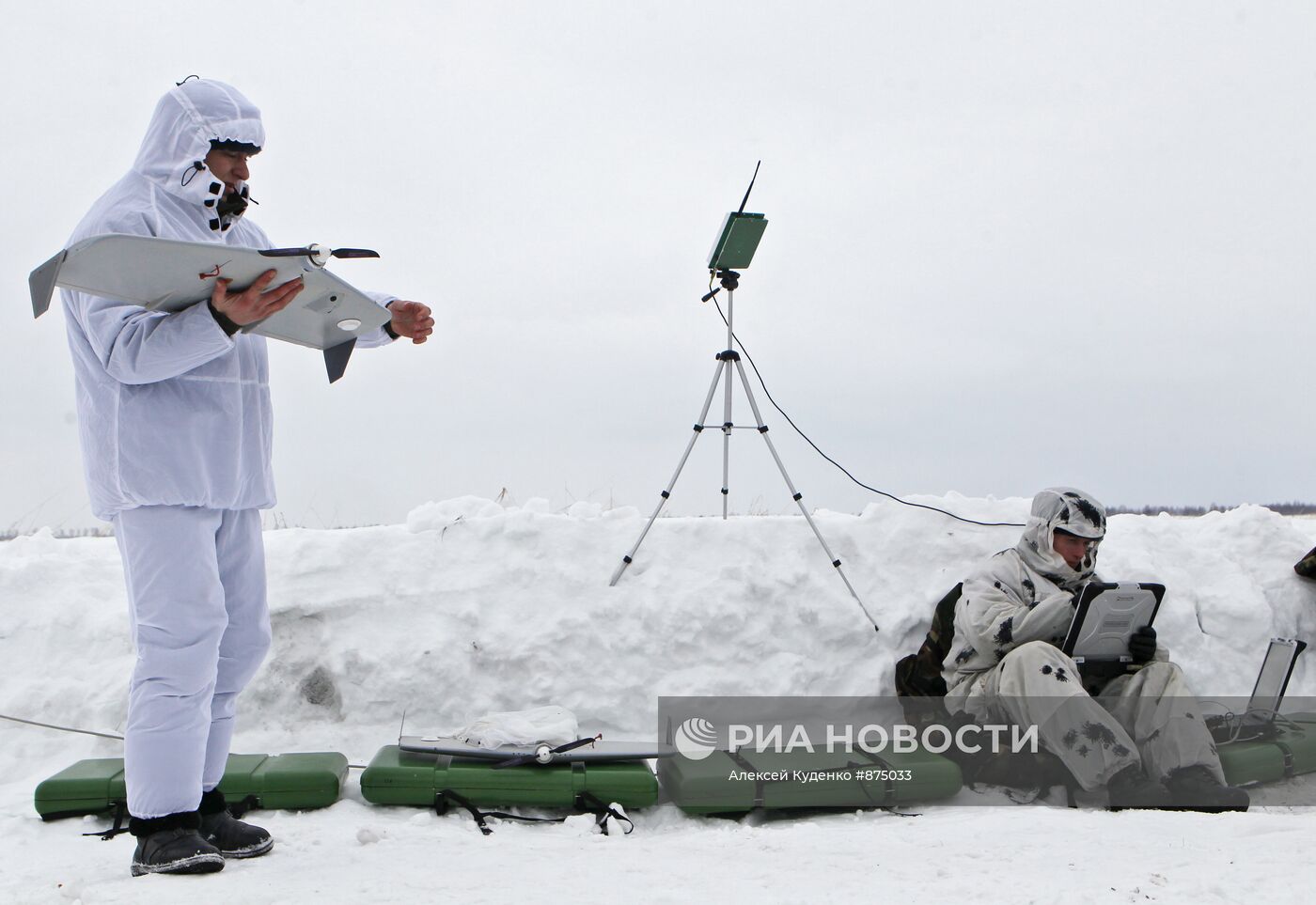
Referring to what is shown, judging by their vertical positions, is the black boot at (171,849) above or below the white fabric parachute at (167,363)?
below

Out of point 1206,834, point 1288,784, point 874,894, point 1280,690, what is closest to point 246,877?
point 874,894

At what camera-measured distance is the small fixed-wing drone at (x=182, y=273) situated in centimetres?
251

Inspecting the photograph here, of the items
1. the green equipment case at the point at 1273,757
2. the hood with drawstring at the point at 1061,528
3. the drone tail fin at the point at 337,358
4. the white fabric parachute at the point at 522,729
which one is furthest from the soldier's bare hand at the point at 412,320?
the green equipment case at the point at 1273,757

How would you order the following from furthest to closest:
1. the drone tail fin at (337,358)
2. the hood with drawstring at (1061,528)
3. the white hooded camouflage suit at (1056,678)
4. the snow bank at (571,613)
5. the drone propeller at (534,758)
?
the snow bank at (571,613), the hood with drawstring at (1061,528), the white hooded camouflage suit at (1056,678), the drone propeller at (534,758), the drone tail fin at (337,358)

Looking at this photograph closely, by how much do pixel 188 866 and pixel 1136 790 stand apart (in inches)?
129

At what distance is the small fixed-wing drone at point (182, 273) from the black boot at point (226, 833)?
142 centimetres

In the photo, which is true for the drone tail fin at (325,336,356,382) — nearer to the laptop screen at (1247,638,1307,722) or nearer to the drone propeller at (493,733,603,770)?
the drone propeller at (493,733,603,770)

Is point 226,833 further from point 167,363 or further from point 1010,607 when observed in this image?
point 1010,607

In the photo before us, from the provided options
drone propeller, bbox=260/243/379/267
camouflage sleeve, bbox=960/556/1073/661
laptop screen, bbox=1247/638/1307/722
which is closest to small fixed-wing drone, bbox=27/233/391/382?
drone propeller, bbox=260/243/379/267

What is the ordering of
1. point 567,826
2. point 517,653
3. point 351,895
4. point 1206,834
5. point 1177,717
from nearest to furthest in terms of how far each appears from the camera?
point 351,895, point 1206,834, point 567,826, point 1177,717, point 517,653

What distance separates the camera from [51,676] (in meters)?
4.68

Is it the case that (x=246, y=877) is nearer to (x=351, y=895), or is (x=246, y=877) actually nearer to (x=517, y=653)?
(x=351, y=895)

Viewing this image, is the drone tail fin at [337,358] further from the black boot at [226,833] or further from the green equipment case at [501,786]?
the green equipment case at [501,786]

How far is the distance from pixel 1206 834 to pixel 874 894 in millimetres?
1379
